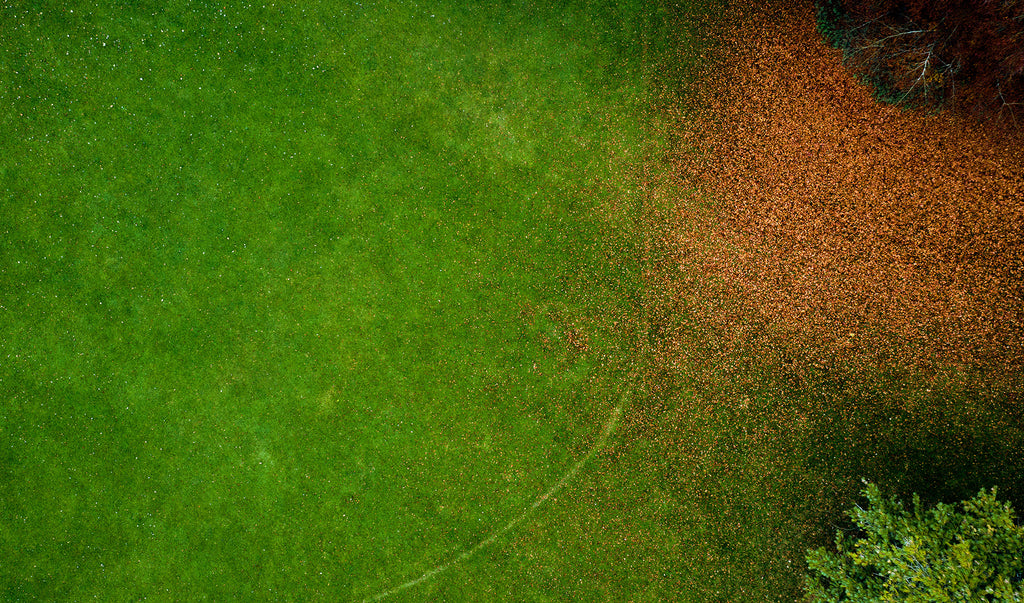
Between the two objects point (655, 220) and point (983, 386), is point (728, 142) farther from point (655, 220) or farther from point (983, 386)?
point (983, 386)

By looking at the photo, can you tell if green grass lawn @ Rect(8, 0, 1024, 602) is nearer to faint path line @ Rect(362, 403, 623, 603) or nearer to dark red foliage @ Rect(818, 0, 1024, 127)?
faint path line @ Rect(362, 403, 623, 603)

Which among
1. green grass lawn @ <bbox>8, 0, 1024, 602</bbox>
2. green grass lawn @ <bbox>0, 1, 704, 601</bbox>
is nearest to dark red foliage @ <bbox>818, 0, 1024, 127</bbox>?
green grass lawn @ <bbox>8, 0, 1024, 602</bbox>

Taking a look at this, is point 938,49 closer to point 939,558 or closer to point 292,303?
point 939,558

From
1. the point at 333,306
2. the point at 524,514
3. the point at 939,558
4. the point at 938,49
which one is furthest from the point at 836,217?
the point at 333,306

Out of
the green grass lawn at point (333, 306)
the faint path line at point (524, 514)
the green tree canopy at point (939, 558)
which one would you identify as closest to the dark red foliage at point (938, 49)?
the green grass lawn at point (333, 306)

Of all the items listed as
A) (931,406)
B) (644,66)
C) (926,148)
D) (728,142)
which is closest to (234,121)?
(644,66)

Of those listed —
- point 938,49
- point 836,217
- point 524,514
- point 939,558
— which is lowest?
point 524,514
